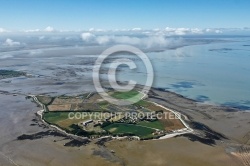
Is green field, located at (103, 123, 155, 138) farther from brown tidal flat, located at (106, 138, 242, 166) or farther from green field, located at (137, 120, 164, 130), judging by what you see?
brown tidal flat, located at (106, 138, 242, 166)

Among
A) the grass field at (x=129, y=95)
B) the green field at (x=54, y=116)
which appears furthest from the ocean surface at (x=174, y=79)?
the green field at (x=54, y=116)

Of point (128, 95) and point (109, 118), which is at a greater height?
point (128, 95)

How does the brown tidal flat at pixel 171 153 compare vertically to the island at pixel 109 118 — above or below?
below

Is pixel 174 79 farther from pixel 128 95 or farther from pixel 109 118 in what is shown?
pixel 109 118

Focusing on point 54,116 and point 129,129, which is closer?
point 129,129

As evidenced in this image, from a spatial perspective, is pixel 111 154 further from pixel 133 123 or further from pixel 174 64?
pixel 174 64

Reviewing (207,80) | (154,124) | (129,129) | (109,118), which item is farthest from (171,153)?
(207,80)

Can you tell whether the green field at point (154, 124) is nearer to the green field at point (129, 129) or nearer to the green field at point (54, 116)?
the green field at point (129, 129)

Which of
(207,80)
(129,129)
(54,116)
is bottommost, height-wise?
(129,129)
